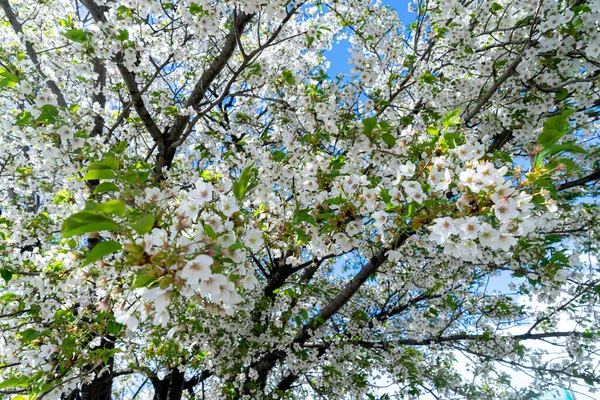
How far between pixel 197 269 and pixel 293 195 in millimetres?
1476

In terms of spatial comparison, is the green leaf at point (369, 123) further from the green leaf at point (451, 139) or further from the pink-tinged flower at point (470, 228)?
the pink-tinged flower at point (470, 228)

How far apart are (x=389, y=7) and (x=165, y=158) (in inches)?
165

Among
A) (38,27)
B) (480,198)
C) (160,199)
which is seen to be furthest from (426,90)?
(38,27)

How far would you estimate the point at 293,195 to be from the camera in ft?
8.72

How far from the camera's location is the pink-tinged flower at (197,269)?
4.00ft

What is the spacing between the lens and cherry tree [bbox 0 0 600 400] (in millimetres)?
1645

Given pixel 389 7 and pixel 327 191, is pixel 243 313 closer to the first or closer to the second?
pixel 327 191

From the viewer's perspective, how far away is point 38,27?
20.8 feet

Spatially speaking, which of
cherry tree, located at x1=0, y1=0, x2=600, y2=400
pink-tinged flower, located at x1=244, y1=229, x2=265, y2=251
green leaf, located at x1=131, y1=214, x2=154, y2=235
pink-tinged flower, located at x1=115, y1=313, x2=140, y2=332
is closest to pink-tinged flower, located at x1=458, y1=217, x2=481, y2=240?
cherry tree, located at x1=0, y1=0, x2=600, y2=400

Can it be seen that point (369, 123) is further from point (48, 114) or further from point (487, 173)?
point (48, 114)

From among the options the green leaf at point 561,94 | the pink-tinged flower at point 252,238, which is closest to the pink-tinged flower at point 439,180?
the pink-tinged flower at point 252,238

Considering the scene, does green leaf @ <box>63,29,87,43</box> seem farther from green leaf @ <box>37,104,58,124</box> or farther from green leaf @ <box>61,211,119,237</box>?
green leaf @ <box>61,211,119,237</box>

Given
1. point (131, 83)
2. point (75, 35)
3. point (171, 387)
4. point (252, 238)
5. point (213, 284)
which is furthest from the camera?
point (171, 387)

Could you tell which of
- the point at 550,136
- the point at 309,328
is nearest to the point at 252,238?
the point at 550,136
